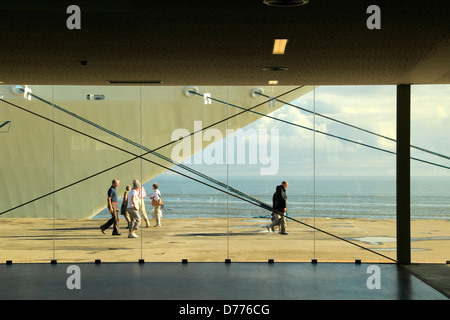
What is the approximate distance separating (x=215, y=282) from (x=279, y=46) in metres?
2.72

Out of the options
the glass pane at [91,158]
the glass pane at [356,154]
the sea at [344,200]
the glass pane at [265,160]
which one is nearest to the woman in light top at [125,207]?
the glass pane at [91,158]

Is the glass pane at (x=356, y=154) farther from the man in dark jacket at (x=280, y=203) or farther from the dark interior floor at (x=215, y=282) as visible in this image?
the dark interior floor at (x=215, y=282)

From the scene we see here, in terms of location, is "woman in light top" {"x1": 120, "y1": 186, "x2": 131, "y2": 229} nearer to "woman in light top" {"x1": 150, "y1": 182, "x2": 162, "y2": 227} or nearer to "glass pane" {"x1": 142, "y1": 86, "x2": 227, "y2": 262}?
"glass pane" {"x1": 142, "y1": 86, "x2": 227, "y2": 262}

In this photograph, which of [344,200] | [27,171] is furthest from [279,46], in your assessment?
[344,200]

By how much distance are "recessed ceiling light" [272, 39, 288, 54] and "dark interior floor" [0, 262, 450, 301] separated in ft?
7.76

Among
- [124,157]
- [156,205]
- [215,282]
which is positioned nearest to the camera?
[215,282]

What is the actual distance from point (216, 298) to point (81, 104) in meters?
4.53

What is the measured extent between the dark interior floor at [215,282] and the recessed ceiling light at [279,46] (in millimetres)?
2365

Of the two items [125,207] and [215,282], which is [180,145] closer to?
[125,207]

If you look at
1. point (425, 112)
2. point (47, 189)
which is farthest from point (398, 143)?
point (425, 112)

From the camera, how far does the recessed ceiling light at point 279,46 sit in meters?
4.90

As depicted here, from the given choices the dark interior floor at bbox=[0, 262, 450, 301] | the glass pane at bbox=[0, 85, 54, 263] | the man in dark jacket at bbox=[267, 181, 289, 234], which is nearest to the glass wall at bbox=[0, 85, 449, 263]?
the glass pane at bbox=[0, 85, 54, 263]

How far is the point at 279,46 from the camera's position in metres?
5.09

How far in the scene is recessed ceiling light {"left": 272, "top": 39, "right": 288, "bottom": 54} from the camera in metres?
4.90
